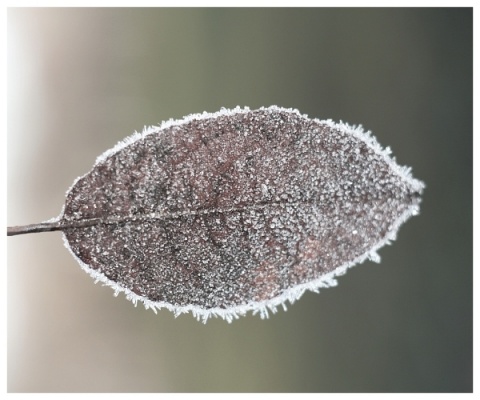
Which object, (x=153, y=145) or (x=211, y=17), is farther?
(x=211, y=17)

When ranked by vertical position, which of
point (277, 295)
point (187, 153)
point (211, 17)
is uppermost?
point (211, 17)

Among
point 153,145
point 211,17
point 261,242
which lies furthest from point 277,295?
point 211,17

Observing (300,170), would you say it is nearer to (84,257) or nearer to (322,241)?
(322,241)

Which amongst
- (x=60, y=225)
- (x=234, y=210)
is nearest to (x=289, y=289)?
(x=234, y=210)

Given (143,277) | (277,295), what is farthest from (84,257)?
(277,295)

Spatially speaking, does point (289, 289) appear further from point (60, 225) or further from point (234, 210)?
point (60, 225)

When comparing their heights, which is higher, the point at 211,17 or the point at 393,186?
the point at 211,17

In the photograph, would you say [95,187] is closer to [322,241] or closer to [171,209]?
[171,209]
